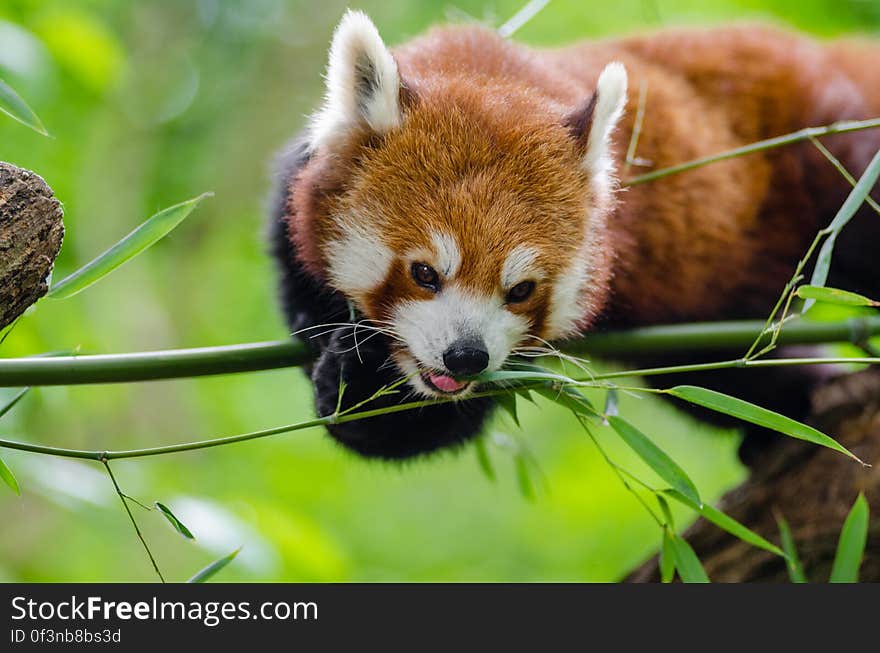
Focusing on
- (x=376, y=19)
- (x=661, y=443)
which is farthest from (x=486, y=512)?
(x=376, y=19)

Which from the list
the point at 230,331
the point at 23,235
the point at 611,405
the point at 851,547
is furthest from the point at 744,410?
the point at 230,331

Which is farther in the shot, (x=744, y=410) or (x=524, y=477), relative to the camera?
(x=524, y=477)

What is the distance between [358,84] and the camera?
2.38 m

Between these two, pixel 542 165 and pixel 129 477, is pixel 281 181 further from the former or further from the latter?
pixel 129 477

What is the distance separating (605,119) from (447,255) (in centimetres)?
55

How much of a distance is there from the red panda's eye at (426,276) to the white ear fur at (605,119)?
1.73 feet

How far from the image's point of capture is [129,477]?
13.0 feet

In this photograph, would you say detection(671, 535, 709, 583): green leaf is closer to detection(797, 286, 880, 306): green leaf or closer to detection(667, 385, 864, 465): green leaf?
detection(667, 385, 864, 465): green leaf

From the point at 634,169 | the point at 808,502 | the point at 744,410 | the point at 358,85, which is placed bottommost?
the point at 808,502

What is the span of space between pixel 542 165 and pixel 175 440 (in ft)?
11.0

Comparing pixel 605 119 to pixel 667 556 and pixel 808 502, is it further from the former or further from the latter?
pixel 808 502

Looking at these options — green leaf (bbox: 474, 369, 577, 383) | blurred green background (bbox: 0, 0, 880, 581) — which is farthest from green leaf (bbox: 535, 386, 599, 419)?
blurred green background (bbox: 0, 0, 880, 581)

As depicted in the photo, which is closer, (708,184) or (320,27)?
(708,184)

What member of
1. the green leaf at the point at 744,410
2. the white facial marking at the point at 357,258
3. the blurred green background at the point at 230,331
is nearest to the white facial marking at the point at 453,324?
the white facial marking at the point at 357,258
